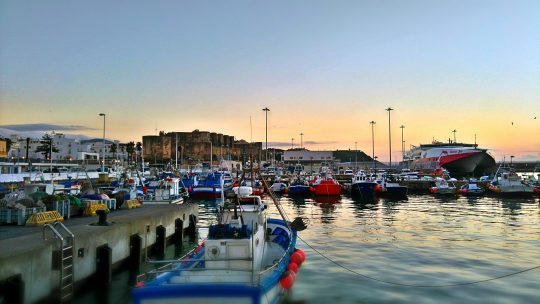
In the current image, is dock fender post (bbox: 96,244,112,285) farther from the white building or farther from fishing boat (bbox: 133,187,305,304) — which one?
the white building

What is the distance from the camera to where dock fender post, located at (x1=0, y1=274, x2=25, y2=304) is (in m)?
11.5

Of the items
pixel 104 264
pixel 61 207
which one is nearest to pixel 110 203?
pixel 61 207

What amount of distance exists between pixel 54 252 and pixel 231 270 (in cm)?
690

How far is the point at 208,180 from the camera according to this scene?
6700cm

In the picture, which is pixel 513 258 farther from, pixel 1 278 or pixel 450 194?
pixel 450 194

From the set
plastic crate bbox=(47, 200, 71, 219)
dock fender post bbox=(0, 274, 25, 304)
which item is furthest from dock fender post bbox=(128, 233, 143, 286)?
dock fender post bbox=(0, 274, 25, 304)

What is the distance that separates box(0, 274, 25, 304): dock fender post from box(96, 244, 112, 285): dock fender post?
183 inches

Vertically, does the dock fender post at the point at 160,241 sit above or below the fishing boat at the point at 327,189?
below

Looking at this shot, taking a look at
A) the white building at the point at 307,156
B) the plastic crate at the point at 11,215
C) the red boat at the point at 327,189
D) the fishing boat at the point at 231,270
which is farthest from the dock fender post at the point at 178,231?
the white building at the point at 307,156

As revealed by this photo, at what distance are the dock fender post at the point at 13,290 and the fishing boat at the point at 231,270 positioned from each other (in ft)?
12.2

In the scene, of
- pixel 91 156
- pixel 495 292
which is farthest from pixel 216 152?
pixel 495 292

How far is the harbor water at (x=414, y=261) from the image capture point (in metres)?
15.7

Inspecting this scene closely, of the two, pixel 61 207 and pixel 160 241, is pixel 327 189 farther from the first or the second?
pixel 61 207

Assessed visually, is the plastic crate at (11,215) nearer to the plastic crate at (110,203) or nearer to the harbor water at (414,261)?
the harbor water at (414,261)
